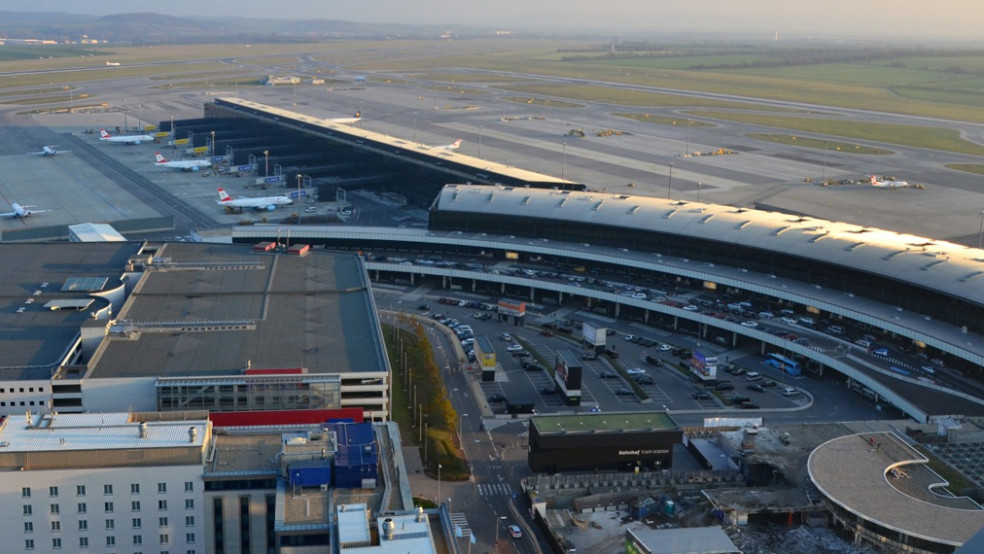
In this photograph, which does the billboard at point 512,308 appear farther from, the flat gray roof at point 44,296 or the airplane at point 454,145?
the airplane at point 454,145

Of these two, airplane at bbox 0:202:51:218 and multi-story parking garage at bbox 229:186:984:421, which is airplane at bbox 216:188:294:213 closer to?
airplane at bbox 0:202:51:218

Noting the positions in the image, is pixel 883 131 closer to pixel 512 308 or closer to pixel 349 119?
pixel 349 119

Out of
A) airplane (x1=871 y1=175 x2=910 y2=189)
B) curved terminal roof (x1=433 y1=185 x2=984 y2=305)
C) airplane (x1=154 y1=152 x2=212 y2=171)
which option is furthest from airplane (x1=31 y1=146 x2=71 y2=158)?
airplane (x1=871 y1=175 x2=910 y2=189)

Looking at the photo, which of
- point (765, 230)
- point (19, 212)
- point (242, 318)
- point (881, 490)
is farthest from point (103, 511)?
point (19, 212)

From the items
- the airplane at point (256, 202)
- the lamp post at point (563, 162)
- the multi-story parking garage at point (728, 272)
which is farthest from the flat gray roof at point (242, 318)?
the lamp post at point (563, 162)

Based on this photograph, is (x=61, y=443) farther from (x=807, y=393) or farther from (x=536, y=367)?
(x=807, y=393)

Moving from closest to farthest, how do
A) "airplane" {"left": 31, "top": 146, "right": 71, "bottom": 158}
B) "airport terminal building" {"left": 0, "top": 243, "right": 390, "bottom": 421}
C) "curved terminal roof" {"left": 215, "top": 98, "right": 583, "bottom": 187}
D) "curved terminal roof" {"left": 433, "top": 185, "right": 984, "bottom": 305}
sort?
"airport terminal building" {"left": 0, "top": 243, "right": 390, "bottom": 421}
"curved terminal roof" {"left": 433, "top": 185, "right": 984, "bottom": 305}
"curved terminal roof" {"left": 215, "top": 98, "right": 583, "bottom": 187}
"airplane" {"left": 31, "top": 146, "right": 71, "bottom": 158}
